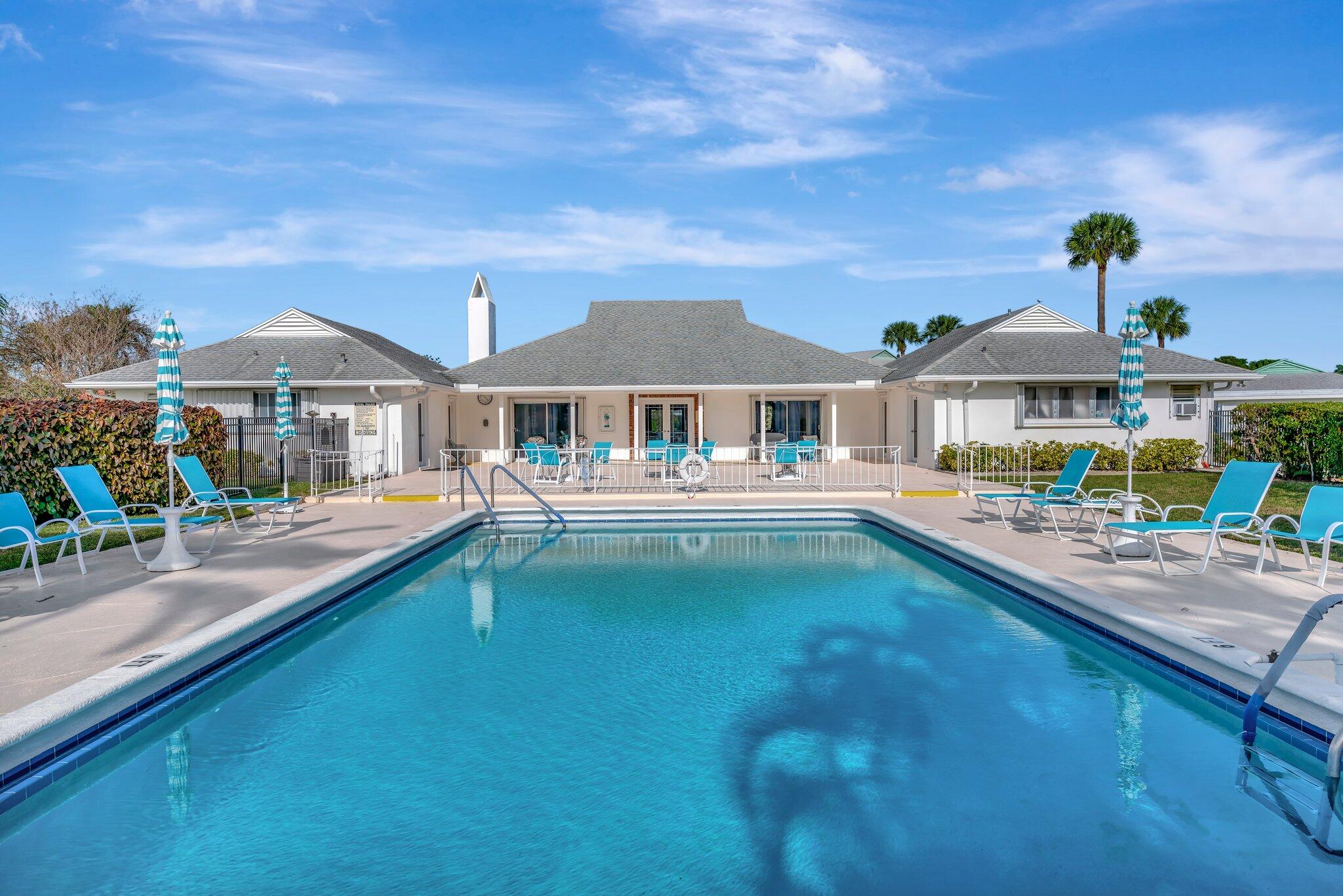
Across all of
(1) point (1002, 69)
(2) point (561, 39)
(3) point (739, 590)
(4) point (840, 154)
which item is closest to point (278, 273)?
(2) point (561, 39)

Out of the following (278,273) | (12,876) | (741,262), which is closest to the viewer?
(12,876)

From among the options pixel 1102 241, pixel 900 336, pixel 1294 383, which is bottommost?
pixel 1294 383

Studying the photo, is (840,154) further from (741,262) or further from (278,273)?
(278,273)

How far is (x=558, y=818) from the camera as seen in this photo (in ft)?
12.5

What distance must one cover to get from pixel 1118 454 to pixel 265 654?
72.2ft

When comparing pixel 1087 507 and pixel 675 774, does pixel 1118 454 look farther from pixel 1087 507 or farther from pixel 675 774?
pixel 675 774

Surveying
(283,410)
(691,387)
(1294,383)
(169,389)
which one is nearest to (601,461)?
(691,387)

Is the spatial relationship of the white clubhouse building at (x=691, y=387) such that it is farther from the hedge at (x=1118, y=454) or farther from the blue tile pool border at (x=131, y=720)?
the blue tile pool border at (x=131, y=720)

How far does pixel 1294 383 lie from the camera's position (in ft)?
131

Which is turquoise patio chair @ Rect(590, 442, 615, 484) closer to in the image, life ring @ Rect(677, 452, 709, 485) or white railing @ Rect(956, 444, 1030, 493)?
life ring @ Rect(677, 452, 709, 485)

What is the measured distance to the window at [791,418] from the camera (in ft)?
83.8

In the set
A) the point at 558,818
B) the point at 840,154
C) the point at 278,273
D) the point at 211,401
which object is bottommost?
the point at 558,818

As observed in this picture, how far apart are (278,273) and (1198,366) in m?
33.9

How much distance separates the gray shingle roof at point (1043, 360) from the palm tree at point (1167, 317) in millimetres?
22235
